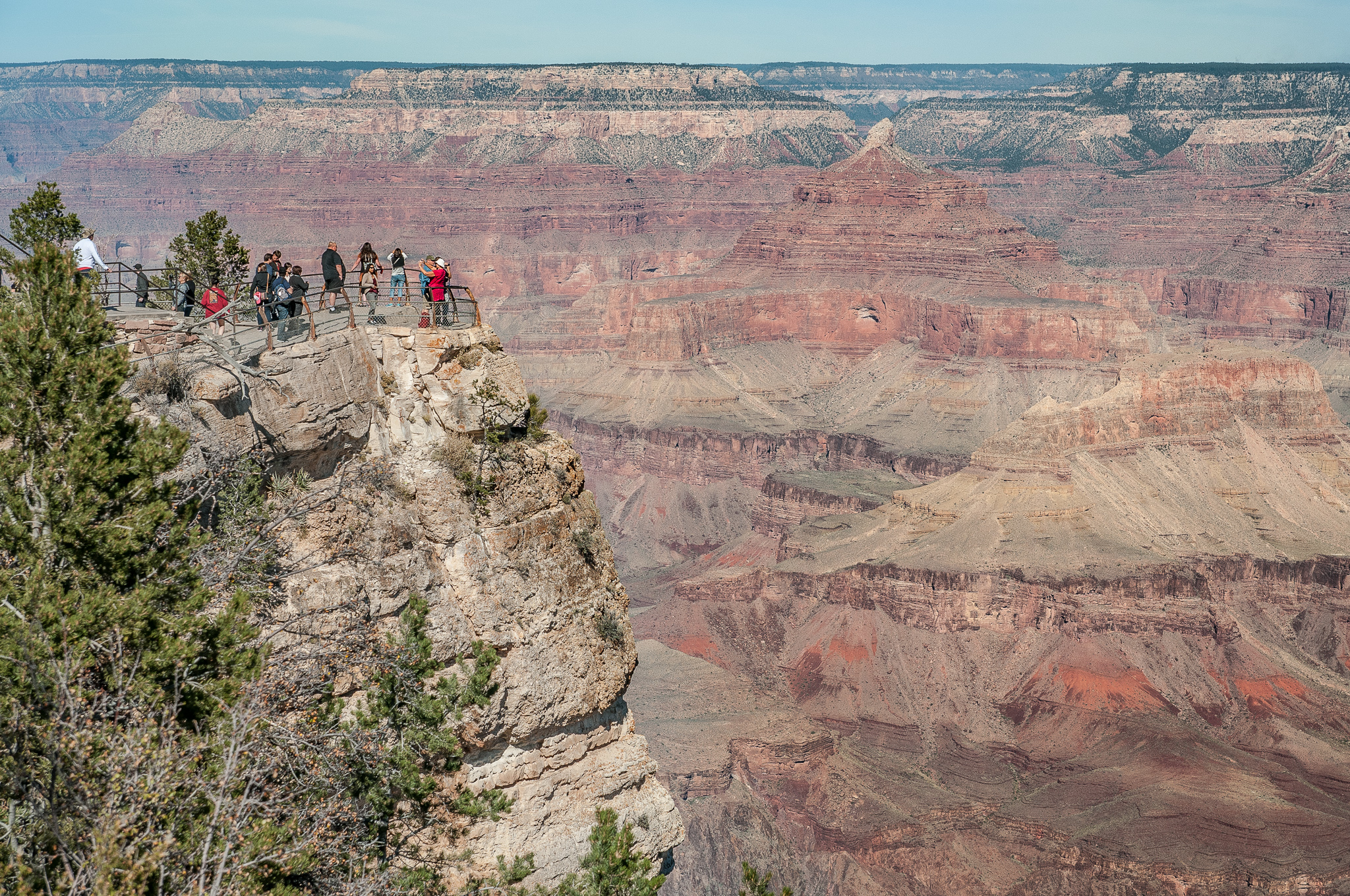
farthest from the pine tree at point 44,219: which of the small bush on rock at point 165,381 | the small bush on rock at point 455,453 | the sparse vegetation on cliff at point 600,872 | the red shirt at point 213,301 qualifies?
the sparse vegetation on cliff at point 600,872

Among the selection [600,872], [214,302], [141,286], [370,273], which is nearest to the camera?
[600,872]

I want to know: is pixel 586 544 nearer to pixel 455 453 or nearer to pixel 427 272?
pixel 455 453

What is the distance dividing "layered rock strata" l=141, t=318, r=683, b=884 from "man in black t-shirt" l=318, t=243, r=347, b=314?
8.52ft

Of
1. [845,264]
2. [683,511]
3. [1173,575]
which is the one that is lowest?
[683,511]

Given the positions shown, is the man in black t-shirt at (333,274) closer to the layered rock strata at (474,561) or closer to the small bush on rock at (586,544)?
the layered rock strata at (474,561)

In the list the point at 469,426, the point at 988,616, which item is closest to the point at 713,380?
the point at 988,616

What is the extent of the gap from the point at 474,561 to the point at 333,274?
816cm

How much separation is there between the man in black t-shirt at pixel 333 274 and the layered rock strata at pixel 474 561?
2.60 m

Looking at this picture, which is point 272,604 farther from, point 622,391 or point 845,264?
point 845,264

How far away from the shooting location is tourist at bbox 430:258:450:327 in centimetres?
2544

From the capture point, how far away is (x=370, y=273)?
27.2 meters

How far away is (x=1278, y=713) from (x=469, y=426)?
256ft

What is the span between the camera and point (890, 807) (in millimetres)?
71562

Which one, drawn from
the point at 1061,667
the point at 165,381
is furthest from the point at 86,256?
the point at 1061,667
